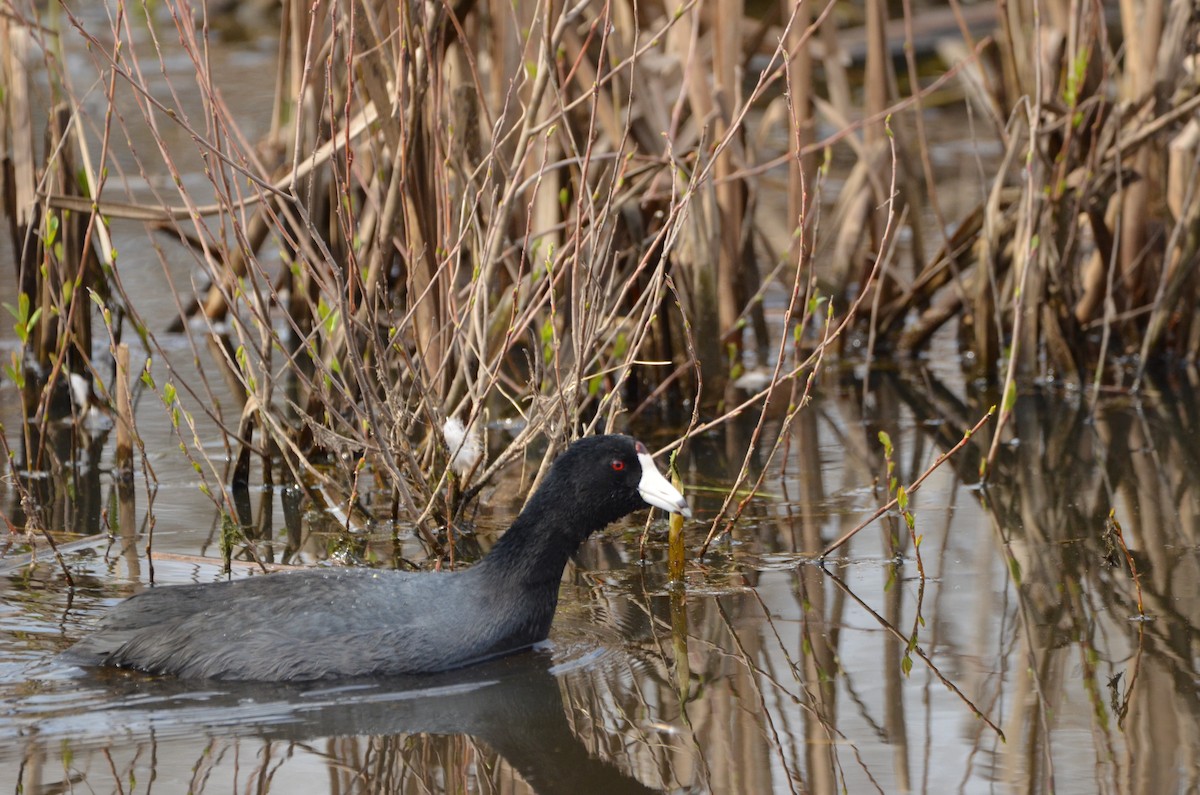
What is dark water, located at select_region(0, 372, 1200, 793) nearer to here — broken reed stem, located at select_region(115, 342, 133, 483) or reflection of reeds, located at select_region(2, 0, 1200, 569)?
broken reed stem, located at select_region(115, 342, 133, 483)

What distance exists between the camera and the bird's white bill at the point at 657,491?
13.4 ft

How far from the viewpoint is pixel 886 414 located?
268 inches

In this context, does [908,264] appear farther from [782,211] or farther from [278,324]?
[278,324]

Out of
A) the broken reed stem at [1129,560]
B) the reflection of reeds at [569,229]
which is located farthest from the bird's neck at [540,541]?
the broken reed stem at [1129,560]

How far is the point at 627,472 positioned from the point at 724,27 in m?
2.92

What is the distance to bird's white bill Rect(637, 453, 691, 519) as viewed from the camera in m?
4.08

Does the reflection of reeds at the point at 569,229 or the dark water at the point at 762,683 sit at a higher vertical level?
the reflection of reeds at the point at 569,229

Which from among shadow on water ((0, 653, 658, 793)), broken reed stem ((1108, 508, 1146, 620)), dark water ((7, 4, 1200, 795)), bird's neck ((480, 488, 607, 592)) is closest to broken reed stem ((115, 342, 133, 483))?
dark water ((7, 4, 1200, 795))

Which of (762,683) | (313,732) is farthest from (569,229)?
(313,732)

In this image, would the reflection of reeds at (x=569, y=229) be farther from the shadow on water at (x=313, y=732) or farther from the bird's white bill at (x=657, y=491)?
the shadow on water at (x=313, y=732)

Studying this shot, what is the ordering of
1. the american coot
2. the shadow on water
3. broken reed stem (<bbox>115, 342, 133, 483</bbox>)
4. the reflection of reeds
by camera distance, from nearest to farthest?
the shadow on water → the american coot → the reflection of reeds → broken reed stem (<bbox>115, 342, 133, 483</bbox>)

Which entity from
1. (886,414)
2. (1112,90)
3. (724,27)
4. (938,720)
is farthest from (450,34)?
(1112,90)

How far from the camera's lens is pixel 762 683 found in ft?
13.1

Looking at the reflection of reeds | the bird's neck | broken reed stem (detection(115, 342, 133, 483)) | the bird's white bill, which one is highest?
the reflection of reeds
